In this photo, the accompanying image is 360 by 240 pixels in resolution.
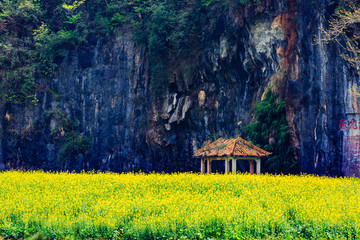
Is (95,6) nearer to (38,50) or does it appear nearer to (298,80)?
(38,50)

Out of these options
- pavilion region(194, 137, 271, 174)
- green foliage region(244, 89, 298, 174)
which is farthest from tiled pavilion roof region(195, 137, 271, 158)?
green foliage region(244, 89, 298, 174)

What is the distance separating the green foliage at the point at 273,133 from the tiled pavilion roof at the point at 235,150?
1.40 m

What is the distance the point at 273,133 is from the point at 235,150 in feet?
11.7

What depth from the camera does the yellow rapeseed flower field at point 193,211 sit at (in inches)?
463

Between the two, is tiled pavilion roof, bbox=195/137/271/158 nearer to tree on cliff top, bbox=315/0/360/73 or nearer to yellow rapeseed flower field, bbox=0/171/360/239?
yellow rapeseed flower field, bbox=0/171/360/239

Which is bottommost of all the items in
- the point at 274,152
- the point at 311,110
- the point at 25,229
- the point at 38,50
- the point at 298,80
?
the point at 25,229

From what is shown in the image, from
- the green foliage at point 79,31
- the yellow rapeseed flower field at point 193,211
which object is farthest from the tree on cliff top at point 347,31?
the green foliage at point 79,31

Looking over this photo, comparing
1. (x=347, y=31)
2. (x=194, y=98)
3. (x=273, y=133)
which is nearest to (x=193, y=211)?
(x=273, y=133)

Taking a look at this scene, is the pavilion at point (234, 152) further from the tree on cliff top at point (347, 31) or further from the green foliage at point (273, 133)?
the tree on cliff top at point (347, 31)

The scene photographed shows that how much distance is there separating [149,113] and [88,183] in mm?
13553

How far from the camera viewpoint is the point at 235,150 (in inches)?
850

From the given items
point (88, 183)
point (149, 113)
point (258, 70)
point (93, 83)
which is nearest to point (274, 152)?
point (258, 70)

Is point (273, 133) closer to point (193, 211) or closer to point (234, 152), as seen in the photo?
point (234, 152)

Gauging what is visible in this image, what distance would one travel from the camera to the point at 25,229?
12531 millimetres
